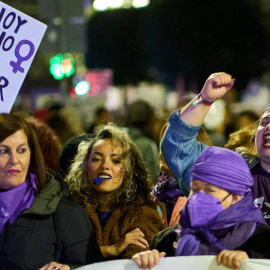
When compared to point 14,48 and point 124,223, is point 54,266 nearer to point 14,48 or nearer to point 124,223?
point 124,223

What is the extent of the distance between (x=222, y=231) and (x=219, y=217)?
0.28 feet

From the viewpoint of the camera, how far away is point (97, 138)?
3902 mm

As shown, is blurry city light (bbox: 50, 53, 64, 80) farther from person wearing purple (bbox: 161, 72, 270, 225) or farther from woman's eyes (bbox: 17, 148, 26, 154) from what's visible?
person wearing purple (bbox: 161, 72, 270, 225)

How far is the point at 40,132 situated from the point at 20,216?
8.34 feet

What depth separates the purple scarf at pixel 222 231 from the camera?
8.67ft

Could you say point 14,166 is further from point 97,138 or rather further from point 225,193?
point 225,193

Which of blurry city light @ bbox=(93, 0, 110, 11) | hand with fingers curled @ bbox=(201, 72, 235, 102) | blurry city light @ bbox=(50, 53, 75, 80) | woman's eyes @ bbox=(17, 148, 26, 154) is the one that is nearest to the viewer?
hand with fingers curled @ bbox=(201, 72, 235, 102)

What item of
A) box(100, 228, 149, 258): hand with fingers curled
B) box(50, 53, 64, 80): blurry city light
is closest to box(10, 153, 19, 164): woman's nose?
box(100, 228, 149, 258): hand with fingers curled

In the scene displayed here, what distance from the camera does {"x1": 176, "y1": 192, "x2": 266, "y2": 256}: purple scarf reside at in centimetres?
264

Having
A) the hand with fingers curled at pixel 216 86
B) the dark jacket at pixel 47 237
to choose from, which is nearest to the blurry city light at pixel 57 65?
the dark jacket at pixel 47 237

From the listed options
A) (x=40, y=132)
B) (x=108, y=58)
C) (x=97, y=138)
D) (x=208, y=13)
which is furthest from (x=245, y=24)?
(x=97, y=138)

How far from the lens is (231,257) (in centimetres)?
250

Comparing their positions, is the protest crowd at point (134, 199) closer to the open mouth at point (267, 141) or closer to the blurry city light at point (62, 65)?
the open mouth at point (267, 141)

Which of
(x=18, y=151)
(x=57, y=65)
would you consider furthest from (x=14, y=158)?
(x=57, y=65)
